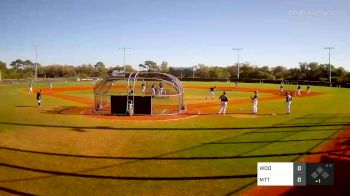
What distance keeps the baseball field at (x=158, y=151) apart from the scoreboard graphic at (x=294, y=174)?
45 cm

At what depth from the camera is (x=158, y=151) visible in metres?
14.3

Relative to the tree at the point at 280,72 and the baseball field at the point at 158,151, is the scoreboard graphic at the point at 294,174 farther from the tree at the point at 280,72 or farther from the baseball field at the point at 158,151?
the tree at the point at 280,72

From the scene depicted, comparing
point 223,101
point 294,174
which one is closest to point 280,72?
point 223,101

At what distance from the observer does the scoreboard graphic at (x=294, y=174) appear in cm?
936

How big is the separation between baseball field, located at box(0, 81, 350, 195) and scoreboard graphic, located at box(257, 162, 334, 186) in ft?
1.47

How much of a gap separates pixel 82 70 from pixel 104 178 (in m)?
152

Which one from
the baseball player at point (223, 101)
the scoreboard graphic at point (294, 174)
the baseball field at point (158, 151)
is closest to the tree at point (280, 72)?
the baseball player at point (223, 101)

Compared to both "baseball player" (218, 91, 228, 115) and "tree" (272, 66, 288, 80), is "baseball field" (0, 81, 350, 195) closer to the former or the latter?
"baseball player" (218, 91, 228, 115)

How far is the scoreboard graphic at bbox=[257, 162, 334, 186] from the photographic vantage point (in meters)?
9.36

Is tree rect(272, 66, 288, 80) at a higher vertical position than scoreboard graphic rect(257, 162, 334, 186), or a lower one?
higher

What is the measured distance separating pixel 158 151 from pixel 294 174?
257 inches

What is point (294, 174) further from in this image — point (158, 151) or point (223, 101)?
point (223, 101)

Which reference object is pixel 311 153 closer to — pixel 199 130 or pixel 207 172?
pixel 207 172

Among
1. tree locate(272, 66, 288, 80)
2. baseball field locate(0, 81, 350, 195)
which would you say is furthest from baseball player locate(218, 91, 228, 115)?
tree locate(272, 66, 288, 80)
